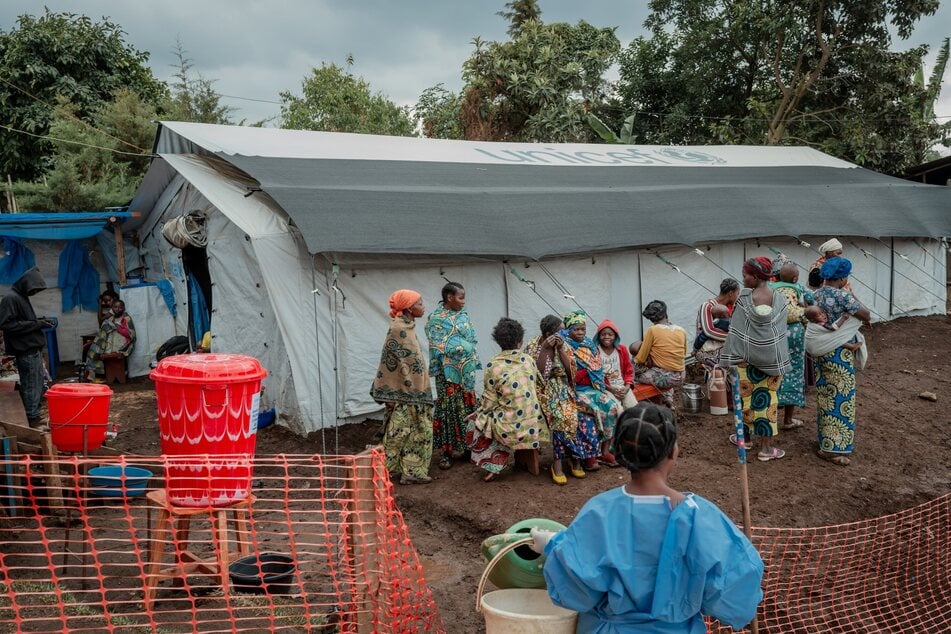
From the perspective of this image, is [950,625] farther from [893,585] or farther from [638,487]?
[638,487]

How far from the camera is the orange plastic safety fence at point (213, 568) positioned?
3240mm

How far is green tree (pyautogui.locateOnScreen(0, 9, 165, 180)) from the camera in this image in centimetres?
1867

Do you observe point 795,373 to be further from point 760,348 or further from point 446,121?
point 446,121

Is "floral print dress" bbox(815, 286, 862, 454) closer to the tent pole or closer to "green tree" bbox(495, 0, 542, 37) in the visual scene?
the tent pole

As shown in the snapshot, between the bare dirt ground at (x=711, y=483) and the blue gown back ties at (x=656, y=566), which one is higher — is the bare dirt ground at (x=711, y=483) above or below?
below

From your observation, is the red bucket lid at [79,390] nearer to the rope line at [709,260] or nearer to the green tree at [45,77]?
the rope line at [709,260]

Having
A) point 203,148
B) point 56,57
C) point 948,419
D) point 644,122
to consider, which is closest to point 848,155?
point 644,122

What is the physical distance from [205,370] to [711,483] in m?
4.09

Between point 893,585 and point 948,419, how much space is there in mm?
4207

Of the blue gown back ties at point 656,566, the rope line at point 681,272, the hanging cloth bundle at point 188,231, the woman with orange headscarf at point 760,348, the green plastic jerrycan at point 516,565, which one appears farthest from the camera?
the rope line at point 681,272

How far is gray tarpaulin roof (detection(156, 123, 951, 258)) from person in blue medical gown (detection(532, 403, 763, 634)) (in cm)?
484

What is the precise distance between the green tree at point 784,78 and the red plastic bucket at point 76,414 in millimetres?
17978

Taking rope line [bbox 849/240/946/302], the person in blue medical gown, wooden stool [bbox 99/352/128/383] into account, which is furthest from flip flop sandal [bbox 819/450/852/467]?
wooden stool [bbox 99/352/128/383]

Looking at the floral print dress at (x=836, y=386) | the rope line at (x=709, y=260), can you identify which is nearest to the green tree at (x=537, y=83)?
the rope line at (x=709, y=260)
